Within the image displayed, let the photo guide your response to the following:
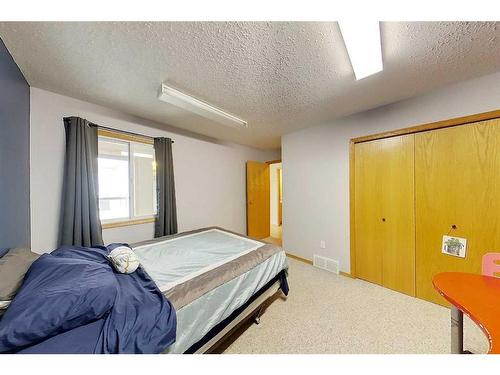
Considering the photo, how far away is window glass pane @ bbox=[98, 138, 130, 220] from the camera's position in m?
2.38

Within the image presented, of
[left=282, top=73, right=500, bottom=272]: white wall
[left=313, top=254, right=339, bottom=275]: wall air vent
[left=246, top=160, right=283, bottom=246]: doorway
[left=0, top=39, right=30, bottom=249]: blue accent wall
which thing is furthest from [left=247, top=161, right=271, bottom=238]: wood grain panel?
[left=0, top=39, right=30, bottom=249]: blue accent wall

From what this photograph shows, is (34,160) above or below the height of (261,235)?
above

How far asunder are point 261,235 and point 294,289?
2383 mm

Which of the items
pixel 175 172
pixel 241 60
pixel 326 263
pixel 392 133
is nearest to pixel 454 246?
pixel 392 133

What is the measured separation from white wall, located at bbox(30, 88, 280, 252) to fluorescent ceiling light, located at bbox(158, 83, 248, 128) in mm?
1023

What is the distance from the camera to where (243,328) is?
168 cm

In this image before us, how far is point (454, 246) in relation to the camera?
1.88m

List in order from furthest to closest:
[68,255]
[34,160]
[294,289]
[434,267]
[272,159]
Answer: [272,159] → [294,289] → [434,267] → [34,160] → [68,255]

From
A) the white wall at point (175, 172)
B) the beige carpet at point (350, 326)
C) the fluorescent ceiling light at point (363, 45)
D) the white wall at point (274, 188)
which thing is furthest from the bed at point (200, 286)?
the white wall at point (274, 188)

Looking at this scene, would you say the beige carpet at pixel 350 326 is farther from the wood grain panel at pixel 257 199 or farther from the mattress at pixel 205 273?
the wood grain panel at pixel 257 199

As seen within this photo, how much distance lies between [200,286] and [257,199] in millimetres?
3390

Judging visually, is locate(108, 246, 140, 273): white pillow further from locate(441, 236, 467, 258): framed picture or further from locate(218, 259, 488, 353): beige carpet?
locate(441, 236, 467, 258): framed picture
